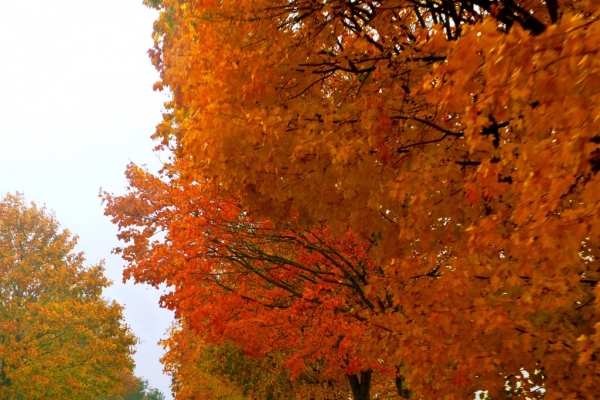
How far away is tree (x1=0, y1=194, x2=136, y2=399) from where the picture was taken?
72.9 ft

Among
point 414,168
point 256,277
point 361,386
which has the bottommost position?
point 361,386

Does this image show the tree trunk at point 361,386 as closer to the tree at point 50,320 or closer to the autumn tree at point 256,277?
the autumn tree at point 256,277

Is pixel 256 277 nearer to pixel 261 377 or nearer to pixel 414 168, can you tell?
pixel 261 377

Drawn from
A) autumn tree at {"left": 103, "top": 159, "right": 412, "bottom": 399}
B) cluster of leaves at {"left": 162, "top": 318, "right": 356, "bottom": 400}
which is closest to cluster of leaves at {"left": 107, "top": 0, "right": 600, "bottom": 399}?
autumn tree at {"left": 103, "top": 159, "right": 412, "bottom": 399}

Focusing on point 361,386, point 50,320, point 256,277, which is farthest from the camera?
point 50,320

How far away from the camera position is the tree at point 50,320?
22.2 m

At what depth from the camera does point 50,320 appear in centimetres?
2350

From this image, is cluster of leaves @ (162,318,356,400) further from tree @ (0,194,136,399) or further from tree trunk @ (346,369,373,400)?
tree @ (0,194,136,399)

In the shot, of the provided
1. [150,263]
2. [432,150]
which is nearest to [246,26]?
[432,150]

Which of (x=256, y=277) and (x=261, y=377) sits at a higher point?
(x=256, y=277)

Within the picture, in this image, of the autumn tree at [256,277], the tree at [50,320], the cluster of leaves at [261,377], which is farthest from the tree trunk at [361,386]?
the tree at [50,320]

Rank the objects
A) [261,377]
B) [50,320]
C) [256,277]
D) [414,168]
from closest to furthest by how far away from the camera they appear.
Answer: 1. [414,168]
2. [256,277]
3. [261,377]
4. [50,320]

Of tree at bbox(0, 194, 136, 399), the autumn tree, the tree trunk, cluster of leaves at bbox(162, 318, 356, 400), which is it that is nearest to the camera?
the autumn tree

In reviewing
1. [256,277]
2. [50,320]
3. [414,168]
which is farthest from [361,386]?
[50,320]
